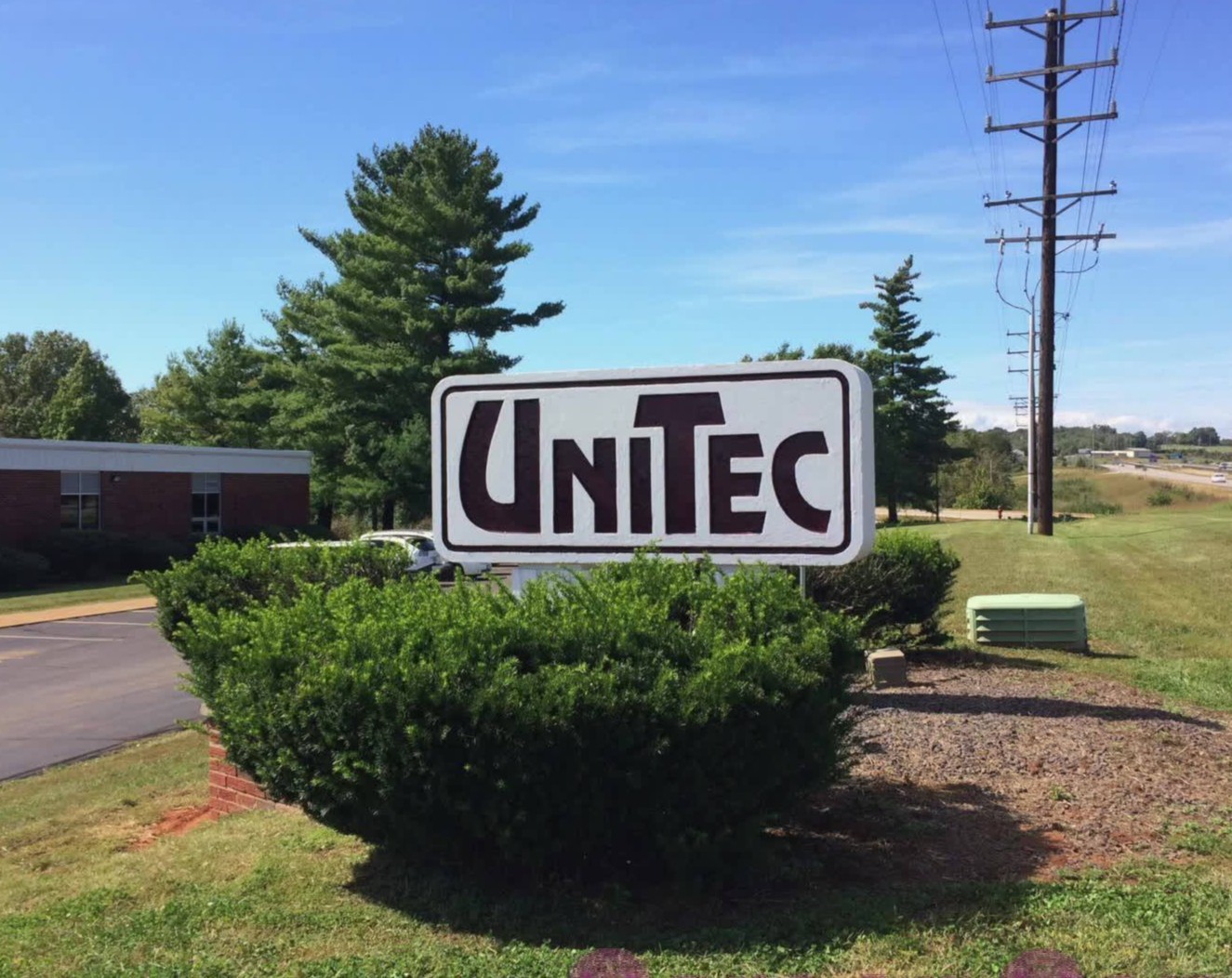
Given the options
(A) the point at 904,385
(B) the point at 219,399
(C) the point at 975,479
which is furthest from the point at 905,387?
(B) the point at 219,399

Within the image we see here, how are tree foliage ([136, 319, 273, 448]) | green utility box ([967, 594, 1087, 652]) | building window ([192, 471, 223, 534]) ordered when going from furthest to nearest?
tree foliage ([136, 319, 273, 448]), building window ([192, 471, 223, 534]), green utility box ([967, 594, 1087, 652])

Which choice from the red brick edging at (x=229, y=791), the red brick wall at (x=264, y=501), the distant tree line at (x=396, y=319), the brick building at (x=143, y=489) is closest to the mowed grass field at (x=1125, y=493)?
the distant tree line at (x=396, y=319)

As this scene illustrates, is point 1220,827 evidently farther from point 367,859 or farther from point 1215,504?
point 1215,504

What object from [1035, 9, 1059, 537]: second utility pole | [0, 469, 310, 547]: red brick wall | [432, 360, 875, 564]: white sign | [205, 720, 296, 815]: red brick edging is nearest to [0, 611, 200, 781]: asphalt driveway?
[205, 720, 296, 815]: red brick edging

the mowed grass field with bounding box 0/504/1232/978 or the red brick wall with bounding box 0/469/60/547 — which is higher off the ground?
the red brick wall with bounding box 0/469/60/547

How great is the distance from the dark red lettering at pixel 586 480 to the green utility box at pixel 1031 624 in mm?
6816

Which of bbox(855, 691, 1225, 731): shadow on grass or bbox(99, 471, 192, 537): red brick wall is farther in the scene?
bbox(99, 471, 192, 537): red brick wall

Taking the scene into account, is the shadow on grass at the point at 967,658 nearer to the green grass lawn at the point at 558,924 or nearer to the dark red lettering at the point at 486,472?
the dark red lettering at the point at 486,472

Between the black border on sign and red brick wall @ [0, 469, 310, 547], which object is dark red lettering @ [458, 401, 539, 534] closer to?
the black border on sign

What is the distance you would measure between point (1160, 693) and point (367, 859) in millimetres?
6809

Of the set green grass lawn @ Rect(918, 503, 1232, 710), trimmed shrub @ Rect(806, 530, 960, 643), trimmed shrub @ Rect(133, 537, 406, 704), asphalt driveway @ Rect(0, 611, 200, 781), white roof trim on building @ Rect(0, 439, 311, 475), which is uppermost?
white roof trim on building @ Rect(0, 439, 311, 475)

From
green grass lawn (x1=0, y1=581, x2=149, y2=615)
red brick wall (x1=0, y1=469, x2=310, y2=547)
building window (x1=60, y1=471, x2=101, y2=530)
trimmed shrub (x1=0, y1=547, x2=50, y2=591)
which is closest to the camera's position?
green grass lawn (x1=0, y1=581, x2=149, y2=615)

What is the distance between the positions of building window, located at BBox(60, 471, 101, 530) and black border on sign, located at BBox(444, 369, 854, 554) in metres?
26.6

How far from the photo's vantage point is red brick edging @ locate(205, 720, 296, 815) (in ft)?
20.8
